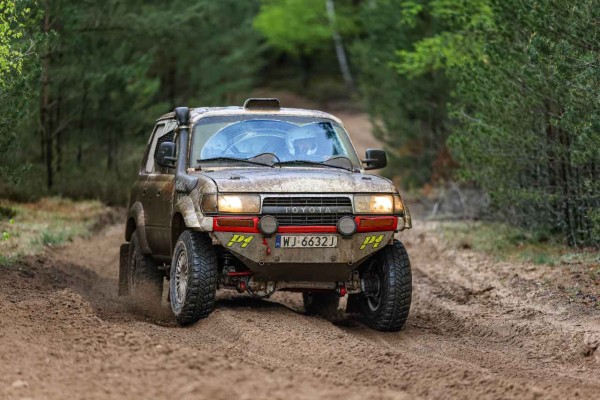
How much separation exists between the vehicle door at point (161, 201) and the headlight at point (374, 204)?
1953 millimetres

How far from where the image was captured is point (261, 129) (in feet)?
36.1

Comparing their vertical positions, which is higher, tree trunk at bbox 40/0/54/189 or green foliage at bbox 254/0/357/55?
green foliage at bbox 254/0/357/55

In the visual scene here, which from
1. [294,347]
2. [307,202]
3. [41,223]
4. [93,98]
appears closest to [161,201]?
[307,202]

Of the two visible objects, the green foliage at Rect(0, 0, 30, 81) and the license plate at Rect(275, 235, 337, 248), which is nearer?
the license plate at Rect(275, 235, 337, 248)

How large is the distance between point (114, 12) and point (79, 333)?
1571 centimetres

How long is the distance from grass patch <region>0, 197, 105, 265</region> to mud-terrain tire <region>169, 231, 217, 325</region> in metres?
4.34

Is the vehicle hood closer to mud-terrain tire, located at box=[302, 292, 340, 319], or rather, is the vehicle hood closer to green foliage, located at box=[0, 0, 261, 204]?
mud-terrain tire, located at box=[302, 292, 340, 319]

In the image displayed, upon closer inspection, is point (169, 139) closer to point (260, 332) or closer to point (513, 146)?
point (260, 332)

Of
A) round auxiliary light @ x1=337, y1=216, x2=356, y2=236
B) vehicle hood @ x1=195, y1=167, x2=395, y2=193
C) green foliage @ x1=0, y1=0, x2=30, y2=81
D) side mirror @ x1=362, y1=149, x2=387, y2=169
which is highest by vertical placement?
green foliage @ x1=0, y1=0, x2=30, y2=81

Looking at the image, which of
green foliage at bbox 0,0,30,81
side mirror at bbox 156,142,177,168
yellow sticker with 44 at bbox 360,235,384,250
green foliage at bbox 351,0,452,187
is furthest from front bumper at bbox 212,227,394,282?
green foliage at bbox 351,0,452,187

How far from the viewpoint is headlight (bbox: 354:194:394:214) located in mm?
9930

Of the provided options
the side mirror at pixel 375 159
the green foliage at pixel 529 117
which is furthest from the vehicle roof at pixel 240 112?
the green foliage at pixel 529 117

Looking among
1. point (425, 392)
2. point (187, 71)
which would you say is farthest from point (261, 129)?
point (187, 71)

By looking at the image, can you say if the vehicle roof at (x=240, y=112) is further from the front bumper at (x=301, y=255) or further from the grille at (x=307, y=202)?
the front bumper at (x=301, y=255)
